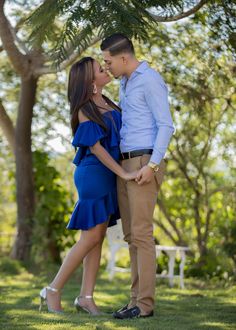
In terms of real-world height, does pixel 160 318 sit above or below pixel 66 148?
below

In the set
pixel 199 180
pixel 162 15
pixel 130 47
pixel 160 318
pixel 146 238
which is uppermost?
pixel 162 15

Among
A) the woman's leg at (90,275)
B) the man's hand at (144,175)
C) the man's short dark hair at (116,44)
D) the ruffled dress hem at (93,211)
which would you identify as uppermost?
the man's short dark hair at (116,44)

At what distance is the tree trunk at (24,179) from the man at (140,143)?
4.65 metres

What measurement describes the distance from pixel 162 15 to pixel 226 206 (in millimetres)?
3856

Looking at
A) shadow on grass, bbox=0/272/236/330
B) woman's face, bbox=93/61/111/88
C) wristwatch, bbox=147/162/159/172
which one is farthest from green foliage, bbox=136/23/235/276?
wristwatch, bbox=147/162/159/172

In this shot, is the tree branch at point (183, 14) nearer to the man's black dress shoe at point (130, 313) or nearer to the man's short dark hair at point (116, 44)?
the man's short dark hair at point (116, 44)

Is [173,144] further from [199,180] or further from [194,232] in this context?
[194,232]

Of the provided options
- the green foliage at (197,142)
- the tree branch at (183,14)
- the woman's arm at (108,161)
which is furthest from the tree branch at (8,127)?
the woman's arm at (108,161)

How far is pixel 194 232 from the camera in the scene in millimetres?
9578

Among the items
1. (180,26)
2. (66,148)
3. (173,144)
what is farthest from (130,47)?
(66,148)

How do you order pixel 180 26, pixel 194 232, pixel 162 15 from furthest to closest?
pixel 194 232
pixel 180 26
pixel 162 15

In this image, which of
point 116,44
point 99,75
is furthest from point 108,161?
point 116,44

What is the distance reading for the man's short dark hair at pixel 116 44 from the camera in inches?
170

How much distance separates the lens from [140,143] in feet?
14.1
